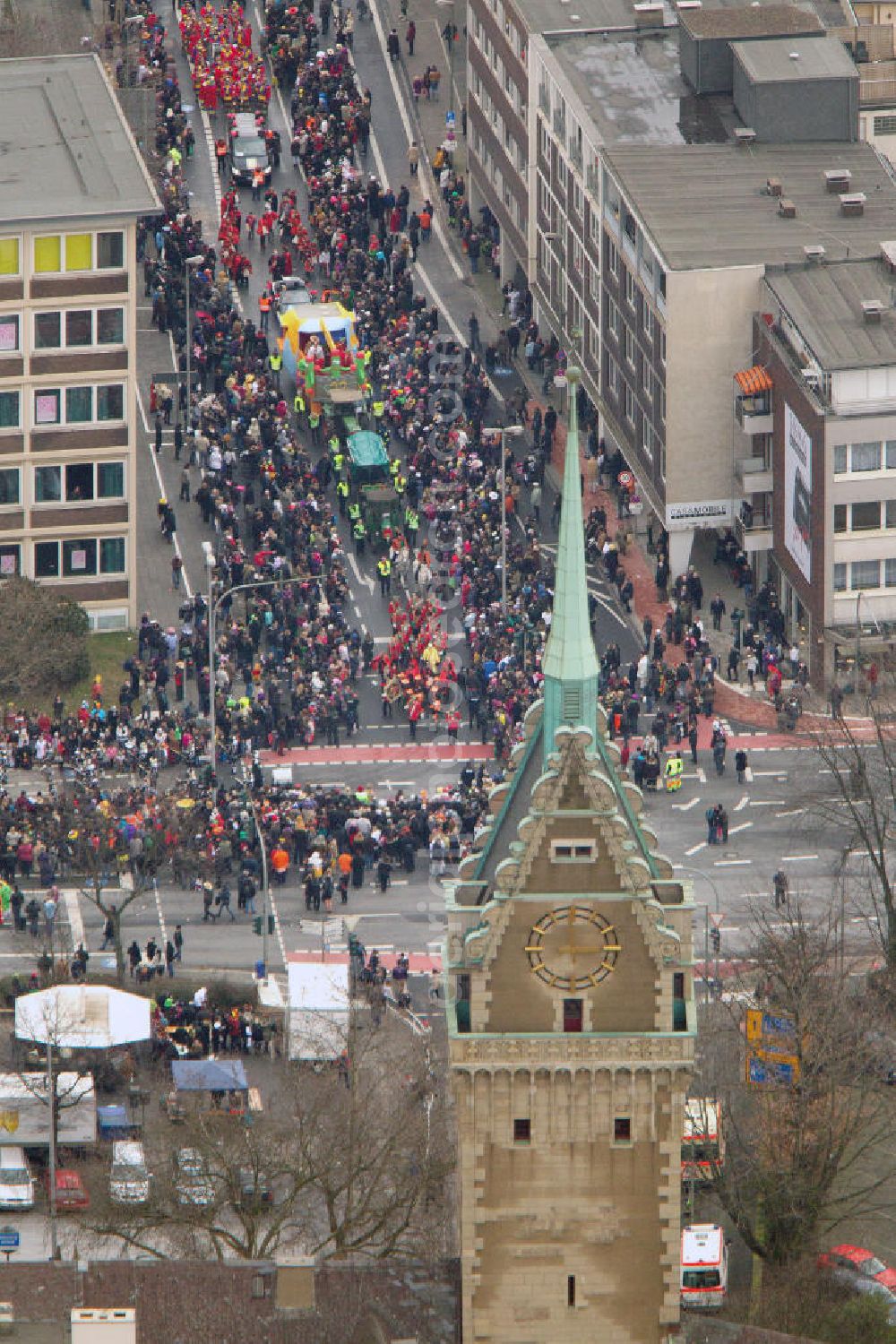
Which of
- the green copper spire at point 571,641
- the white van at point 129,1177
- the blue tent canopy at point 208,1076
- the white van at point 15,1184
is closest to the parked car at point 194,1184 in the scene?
the white van at point 129,1177

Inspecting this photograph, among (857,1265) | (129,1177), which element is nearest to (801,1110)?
(857,1265)

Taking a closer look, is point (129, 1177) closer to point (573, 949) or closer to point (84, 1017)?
point (84, 1017)

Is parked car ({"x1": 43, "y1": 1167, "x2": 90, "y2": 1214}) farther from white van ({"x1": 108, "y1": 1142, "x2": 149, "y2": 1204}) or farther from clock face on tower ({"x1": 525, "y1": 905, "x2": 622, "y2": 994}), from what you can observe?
clock face on tower ({"x1": 525, "y1": 905, "x2": 622, "y2": 994})

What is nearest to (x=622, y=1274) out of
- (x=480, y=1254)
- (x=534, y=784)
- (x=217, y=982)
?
(x=480, y=1254)

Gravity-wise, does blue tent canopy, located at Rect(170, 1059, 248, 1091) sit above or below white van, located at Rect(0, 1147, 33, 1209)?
above

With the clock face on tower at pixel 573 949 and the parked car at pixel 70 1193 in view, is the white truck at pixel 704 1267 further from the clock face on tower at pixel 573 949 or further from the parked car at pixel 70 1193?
the clock face on tower at pixel 573 949

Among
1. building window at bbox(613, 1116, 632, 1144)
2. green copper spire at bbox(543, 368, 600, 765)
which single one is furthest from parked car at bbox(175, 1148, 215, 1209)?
green copper spire at bbox(543, 368, 600, 765)
